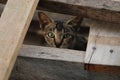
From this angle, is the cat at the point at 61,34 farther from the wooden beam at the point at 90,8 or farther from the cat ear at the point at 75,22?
the wooden beam at the point at 90,8

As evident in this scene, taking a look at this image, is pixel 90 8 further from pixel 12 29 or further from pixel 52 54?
pixel 12 29

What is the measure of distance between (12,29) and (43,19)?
3.32 ft

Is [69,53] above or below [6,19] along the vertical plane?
below

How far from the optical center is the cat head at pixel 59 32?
98.0 inches

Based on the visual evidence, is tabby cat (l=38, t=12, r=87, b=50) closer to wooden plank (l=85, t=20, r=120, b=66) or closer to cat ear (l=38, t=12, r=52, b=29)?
cat ear (l=38, t=12, r=52, b=29)

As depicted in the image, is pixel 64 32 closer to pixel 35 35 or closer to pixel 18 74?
pixel 35 35

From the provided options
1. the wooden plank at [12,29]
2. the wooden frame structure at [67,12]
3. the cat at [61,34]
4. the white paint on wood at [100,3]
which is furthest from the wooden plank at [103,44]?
the cat at [61,34]

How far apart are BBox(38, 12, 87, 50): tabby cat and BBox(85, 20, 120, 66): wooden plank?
754 millimetres

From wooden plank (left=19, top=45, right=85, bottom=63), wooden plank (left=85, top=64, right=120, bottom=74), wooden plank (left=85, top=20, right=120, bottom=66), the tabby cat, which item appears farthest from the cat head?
wooden plank (left=85, top=64, right=120, bottom=74)

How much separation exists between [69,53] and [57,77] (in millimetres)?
140

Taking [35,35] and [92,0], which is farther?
[35,35]

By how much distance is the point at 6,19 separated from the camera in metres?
1.45

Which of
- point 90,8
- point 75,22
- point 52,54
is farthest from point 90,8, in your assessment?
point 75,22

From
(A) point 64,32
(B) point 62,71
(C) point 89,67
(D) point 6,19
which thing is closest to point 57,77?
(B) point 62,71
